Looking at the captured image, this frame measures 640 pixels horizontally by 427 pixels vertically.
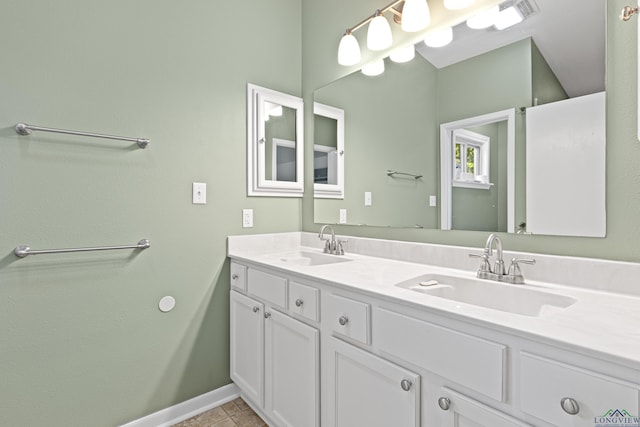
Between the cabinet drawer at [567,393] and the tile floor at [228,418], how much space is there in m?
1.45

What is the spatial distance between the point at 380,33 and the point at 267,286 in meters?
1.44

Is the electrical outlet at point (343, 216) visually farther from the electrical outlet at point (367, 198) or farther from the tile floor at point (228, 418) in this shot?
the tile floor at point (228, 418)

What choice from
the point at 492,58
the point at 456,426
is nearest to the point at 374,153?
the point at 492,58

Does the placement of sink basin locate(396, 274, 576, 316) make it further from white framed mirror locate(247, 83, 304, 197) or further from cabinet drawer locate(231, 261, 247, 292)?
white framed mirror locate(247, 83, 304, 197)

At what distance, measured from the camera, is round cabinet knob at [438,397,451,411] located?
0.87 m

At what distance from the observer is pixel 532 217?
49.2 inches

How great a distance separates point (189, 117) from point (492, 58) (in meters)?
1.51

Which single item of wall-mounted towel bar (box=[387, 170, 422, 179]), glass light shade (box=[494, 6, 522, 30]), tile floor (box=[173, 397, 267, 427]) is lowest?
tile floor (box=[173, 397, 267, 427])

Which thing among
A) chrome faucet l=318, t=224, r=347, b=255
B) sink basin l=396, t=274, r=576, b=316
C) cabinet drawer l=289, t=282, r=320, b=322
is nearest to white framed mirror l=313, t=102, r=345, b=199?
chrome faucet l=318, t=224, r=347, b=255

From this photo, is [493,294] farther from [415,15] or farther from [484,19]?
[415,15]

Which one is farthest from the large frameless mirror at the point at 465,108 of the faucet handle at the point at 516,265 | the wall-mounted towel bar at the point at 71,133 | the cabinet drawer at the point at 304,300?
the wall-mounted towel bar at the point at 71,133

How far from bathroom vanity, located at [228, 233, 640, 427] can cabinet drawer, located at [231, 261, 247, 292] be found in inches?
0.5

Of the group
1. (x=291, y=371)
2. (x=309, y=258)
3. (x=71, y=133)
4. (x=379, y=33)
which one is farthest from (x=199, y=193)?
(x=379, y=33)

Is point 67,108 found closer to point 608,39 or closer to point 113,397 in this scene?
point 113,397
